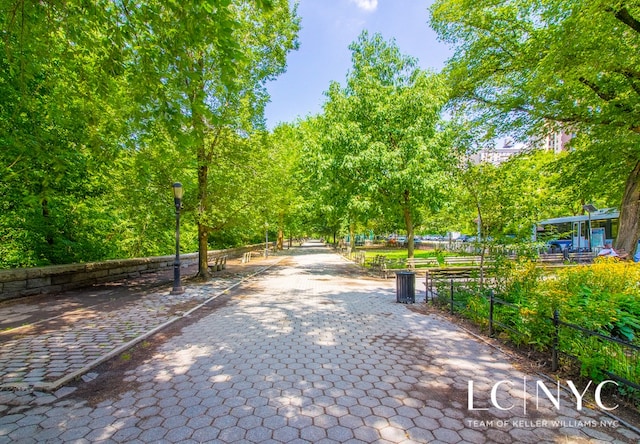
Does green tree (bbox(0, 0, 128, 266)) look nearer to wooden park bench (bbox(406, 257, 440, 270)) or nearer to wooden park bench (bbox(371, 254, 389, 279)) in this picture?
wooden park bench (bbox(371, 254, 389, 279))

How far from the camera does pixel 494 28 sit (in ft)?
40.4

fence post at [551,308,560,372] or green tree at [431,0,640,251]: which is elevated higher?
green tree at [431,0,640,251]

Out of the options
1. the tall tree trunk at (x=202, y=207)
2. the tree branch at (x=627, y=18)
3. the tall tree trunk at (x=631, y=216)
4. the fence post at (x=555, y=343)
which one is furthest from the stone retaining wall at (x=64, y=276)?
the tall tree trunk at (x=631, y=216)

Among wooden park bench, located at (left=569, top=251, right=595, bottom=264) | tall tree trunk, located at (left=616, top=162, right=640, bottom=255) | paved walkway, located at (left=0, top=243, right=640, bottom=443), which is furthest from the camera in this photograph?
wooden park bench, located at (left=569, top=251, right=595, bottom=264)

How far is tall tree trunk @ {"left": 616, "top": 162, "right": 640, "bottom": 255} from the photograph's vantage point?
1140cm

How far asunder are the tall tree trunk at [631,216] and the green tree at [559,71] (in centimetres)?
3

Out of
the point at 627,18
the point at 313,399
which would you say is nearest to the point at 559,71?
the point at 627,18

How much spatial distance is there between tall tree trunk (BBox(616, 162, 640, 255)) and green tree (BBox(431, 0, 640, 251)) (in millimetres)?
27

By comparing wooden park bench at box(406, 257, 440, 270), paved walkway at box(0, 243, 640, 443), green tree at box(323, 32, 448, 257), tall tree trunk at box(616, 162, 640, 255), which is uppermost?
green tree at box(323, 32, 448, 257)

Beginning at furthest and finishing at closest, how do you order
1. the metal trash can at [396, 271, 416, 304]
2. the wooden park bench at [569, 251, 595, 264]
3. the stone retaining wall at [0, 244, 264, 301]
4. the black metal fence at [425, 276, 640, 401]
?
the wooden park bench at [569, 251, 595, 264] < the metal trash can at [396, 271, 416, 304] < the stone retaining wall at [0, 244, 264, 301] < the black metal fence at [425, 276, 640, 401]

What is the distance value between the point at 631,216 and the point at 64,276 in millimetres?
20616

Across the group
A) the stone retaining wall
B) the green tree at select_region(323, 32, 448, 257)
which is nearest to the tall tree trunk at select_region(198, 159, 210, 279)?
the stone retaining wall

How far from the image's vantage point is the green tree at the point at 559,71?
791 cm

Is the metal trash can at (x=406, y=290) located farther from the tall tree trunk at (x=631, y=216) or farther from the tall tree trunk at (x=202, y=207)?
the tall tree trunk at (x=202, y=207)
